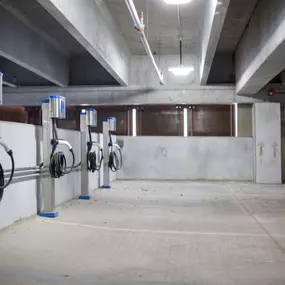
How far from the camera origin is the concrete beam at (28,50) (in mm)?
6695

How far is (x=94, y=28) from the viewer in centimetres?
608

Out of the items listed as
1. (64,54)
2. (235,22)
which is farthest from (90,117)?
(64,54)

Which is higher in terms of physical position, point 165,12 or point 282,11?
point 165,12

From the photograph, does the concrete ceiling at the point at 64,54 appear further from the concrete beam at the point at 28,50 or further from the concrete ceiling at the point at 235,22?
the concrete ceiling at the point at 235,22

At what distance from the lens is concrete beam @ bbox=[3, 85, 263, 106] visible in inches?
400

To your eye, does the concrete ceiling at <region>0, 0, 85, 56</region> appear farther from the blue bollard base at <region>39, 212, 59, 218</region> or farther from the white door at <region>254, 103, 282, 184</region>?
the white door at <region>254, 103, 282, 184</region>

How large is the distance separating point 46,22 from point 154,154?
5.01m

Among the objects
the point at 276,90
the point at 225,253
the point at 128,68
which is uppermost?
the point at 128,68

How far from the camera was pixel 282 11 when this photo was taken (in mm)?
4832

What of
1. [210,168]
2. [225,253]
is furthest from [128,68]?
[225,253]

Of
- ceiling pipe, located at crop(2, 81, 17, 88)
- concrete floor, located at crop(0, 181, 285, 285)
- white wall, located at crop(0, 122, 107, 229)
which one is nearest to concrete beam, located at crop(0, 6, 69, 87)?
ceiling pipe, located at crop(2, 81, 17, 88)

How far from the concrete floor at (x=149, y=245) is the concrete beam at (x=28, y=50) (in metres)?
3.12

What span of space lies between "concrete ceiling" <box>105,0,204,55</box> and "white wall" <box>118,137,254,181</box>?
2.60 meters

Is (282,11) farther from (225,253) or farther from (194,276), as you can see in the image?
(194,276)
